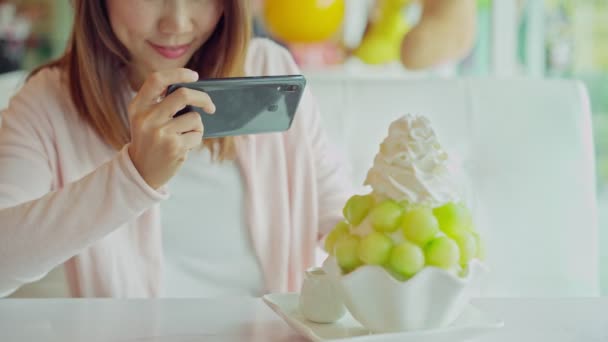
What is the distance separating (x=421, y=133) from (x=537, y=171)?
2.31 feet

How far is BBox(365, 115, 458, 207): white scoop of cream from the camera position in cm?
67

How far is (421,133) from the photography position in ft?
2.30

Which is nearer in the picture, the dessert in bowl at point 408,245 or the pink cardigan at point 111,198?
the dessert in bowl at point 408,245

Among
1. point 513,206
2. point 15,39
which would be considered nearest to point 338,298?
point 513,206

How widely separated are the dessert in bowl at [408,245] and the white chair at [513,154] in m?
0.66

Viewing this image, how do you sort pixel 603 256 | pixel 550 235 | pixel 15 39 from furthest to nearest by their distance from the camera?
pixel 15 39 → pixel 603 256 → pixel 550 235

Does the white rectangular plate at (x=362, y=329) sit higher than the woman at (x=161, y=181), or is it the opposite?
the woman at (x=161, y=181)

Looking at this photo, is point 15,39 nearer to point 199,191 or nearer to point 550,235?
point 199,191

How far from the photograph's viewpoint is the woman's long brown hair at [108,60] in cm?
109

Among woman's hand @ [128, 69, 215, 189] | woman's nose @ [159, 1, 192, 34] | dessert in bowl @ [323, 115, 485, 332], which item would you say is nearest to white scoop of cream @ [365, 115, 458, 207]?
dessert in bowl @ [323, 115, 485, 332]

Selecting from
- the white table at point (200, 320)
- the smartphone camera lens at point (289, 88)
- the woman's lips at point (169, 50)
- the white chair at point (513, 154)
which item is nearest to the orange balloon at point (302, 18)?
the white chair at point (513, 154)

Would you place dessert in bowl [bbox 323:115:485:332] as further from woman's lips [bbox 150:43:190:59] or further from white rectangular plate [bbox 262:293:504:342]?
woman's lips [bbox 150:43:190:59]

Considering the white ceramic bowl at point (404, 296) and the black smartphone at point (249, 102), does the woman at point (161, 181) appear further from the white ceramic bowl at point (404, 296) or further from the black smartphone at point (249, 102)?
the white ceramic bowl at point (404, 296)

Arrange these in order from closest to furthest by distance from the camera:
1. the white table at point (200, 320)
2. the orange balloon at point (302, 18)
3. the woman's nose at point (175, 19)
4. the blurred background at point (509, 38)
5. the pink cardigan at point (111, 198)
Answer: the white table at point (200, 320) → the pink cardigan at point (111, 198) → the woman's nose at point (175, 19) → the orange balloon at point (302, 18) → the blurred background at point (509, 38)
